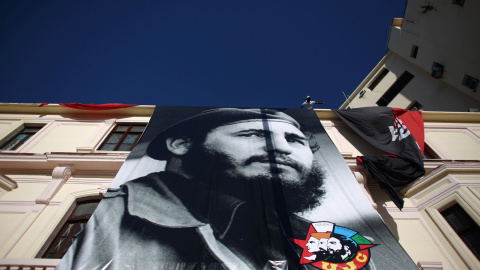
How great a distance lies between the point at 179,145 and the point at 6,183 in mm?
4378

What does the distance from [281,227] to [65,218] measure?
5.07m

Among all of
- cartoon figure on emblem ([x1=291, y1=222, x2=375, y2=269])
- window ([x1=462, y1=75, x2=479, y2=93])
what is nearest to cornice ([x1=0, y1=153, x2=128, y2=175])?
cartoon figure on emblem ([x1=291, y1=222, x2=375, y2=269])

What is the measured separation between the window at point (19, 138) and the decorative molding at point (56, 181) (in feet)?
10.1

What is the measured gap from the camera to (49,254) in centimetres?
534

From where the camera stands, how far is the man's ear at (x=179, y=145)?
6.91 m

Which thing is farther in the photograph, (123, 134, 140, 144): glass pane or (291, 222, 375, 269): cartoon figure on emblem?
(123, 134, 140, 144): glass pane

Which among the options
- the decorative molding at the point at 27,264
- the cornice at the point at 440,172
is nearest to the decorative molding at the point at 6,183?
the decorative molding at the point at 27,264

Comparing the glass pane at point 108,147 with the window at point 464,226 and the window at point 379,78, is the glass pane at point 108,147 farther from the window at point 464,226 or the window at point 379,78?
the window at point 379,78

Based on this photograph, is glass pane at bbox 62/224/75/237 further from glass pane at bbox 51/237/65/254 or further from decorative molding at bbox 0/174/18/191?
decorative molding at bbox 0/174/18/191

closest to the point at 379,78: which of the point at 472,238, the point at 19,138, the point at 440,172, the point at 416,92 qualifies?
the point at 416,92

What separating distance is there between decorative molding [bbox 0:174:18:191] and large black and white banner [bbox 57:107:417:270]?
305cm

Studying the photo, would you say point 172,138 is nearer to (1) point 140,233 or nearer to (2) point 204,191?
(2) point 204,191

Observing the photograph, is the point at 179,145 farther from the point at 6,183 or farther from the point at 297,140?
the point at 6,183

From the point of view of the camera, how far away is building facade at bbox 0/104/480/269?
5411 mm
